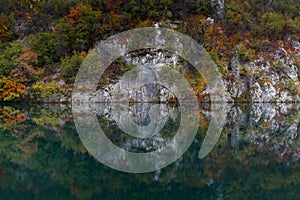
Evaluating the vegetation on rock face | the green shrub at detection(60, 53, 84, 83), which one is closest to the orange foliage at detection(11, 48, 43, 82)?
the vegetation on rock face

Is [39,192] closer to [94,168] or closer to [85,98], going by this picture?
[94,168]

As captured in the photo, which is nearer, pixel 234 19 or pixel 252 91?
pixel 252 91

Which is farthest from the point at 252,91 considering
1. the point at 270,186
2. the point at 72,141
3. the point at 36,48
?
the point at 270,186

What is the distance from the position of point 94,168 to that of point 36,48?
3090cm

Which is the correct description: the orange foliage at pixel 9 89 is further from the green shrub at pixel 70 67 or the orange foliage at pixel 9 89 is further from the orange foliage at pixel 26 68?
the green shrub at pixel 70 67

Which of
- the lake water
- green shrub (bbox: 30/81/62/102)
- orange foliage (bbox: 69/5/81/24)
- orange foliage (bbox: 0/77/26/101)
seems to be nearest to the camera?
the lake water

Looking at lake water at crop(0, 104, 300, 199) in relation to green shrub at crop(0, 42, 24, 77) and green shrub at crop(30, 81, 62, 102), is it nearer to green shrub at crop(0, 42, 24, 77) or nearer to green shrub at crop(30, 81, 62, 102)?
green shrub at crop(30, 81, 62, 102)

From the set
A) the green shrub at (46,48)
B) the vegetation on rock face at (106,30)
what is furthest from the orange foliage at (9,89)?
the green shrub at (46,48)

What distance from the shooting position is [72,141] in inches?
471

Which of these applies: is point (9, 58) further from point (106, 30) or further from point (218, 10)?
point (218, 10)

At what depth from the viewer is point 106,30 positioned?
1487 inches

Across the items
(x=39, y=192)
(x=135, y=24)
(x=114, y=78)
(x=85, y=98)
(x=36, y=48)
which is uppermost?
(x=135, y=24)

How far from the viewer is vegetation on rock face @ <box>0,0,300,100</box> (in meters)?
34.3

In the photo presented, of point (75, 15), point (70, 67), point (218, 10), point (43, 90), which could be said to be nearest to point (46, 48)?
point (70, 67)
